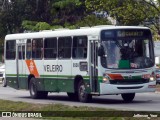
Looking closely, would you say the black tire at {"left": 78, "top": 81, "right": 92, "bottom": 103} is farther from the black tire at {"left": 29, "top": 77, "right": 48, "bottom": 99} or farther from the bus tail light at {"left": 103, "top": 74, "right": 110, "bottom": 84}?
the black tire at {"left": 29, "top": 77, "right": 48, "bottom": 99}

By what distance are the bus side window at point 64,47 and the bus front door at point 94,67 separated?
1.95m

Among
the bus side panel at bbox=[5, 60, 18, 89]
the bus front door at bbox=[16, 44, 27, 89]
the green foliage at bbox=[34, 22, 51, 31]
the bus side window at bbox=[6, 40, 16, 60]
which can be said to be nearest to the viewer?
the bus front door at bbox=[16, 44, 27, 89]

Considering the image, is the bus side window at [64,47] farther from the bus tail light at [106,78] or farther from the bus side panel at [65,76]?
the bus tail light at [106,78]

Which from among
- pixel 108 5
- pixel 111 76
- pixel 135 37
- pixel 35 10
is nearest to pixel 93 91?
pixel 111 76

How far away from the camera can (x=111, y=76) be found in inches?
948

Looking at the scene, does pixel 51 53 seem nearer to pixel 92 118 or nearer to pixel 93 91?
pixel 93 91

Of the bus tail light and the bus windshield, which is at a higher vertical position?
the bus windshield

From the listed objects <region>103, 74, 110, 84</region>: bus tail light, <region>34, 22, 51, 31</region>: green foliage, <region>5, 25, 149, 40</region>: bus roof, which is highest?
<region>34, 22, 51, 31</region>: green foliage

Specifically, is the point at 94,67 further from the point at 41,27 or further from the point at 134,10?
the point at 41,27

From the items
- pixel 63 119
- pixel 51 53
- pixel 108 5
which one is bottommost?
pixel 63 119

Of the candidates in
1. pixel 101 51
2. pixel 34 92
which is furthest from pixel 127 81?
pixel 34 92

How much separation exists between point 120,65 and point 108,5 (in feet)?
44.3

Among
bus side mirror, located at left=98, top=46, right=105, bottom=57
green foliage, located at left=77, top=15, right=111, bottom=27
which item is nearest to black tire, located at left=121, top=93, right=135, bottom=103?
bus side mirror, located at left=98, top=46, right=105, bottom=57

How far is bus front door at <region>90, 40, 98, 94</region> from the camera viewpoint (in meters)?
24.5
